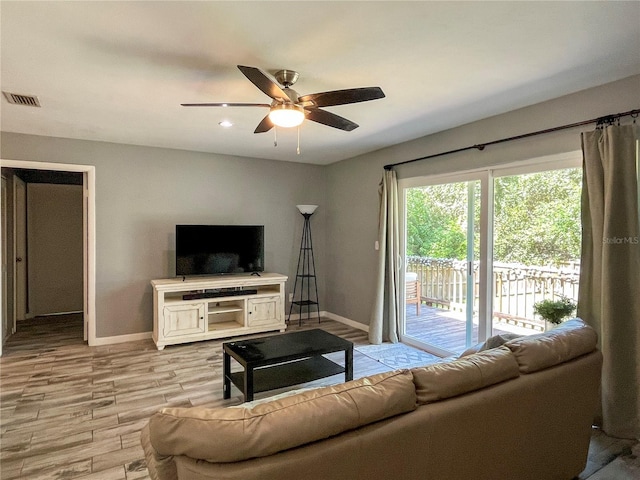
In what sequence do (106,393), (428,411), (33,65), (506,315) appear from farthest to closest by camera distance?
(506,315) < (106,393) < (33,65) < (428,411)

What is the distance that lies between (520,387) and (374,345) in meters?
3.13

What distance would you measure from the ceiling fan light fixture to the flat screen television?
2782 mm

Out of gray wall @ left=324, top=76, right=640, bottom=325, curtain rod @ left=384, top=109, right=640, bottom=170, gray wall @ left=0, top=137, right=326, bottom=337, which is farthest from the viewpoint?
gray wall @ left=0, top=137, right=326, bottom=337

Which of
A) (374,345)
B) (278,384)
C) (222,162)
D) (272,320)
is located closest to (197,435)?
(278,384)

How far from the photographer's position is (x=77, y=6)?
1.89m

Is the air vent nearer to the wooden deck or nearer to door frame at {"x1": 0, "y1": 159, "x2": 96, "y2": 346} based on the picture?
door frame at {"x1": 0, "y1": 159, "x2": 96, "y2": 346}

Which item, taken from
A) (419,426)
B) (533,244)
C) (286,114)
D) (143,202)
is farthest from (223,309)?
(419,426)

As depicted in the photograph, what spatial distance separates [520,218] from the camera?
3.61 meters

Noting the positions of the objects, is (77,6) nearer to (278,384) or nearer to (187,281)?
(278,384)

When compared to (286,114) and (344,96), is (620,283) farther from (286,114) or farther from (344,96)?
(286,114)

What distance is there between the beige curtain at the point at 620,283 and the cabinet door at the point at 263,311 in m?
3.73

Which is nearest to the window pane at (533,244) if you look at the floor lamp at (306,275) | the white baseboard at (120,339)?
the floor lamp at (306,275)

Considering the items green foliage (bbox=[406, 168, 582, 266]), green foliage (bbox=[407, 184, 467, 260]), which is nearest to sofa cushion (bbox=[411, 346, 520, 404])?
green foliage (bbox=[406, 168, 582, 266])

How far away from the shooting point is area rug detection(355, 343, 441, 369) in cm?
412
